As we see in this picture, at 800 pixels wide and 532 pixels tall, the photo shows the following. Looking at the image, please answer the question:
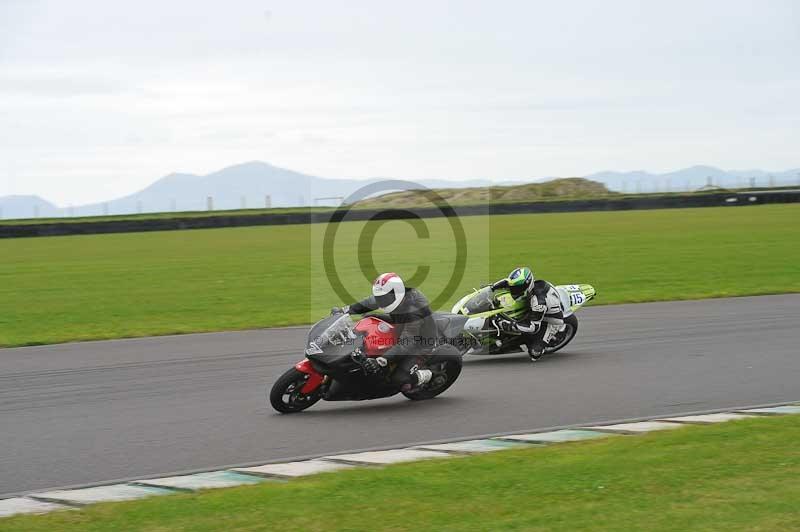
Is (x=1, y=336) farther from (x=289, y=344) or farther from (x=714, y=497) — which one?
(x=714, y=497)

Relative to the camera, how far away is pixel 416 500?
21.2 ft

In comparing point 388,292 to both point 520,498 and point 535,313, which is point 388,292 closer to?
point 535,313

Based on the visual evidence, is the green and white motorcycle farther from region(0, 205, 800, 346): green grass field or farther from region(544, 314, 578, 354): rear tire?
region(0, 205, 800, 346): green grass field

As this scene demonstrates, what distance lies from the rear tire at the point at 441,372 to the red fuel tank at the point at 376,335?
0.59 metres

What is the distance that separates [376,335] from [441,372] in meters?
0.91

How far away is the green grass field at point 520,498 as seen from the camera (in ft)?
19.5

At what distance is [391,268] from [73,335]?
1259cm

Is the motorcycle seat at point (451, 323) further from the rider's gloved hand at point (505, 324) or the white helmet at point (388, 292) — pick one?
the white helmet at point (388, 292)

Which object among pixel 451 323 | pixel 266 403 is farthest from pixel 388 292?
pixel 451 323

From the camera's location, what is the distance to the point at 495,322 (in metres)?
12.9

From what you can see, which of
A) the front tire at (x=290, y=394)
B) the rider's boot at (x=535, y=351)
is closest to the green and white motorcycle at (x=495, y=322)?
the rider's boot at (x=535, y=351)

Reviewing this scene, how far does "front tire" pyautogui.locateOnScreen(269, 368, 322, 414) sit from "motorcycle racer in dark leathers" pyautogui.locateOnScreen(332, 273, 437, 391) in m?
0.67

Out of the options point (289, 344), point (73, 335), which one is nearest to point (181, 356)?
point (289, 344)

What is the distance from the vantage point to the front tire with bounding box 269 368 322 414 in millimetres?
9828
